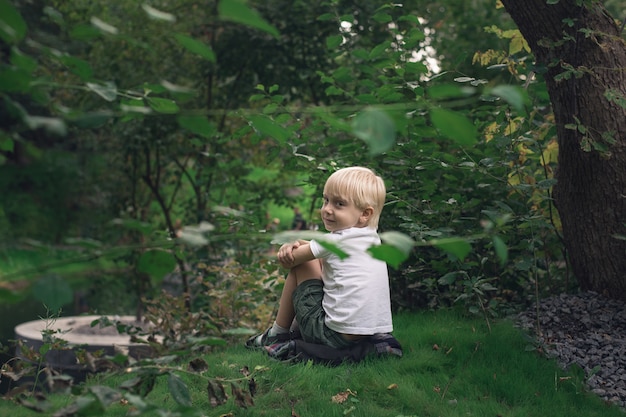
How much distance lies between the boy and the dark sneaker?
0.25m

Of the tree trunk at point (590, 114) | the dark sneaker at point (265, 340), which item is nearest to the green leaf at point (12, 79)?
the dark sneaker at point (265, 340)

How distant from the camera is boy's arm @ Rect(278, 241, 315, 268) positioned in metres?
3.96

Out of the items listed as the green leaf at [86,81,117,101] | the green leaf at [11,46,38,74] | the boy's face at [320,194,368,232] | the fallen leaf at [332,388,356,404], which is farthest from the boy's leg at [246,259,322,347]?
the green leaf at [11,46,38,74]

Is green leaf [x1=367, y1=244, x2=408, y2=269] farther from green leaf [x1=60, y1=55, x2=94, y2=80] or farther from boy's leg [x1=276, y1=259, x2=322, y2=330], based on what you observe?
boy's leg [x1=276, y1=259, x2=322, y2=330]

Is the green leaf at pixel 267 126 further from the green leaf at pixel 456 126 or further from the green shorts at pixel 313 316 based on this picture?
the green shorts at pixel 313 316

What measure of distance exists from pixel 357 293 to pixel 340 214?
1.36ft

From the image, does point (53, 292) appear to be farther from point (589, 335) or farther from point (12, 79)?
point (589, 335)

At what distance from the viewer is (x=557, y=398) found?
3.64 metres

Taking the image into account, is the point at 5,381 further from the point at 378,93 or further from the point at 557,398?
the point at 557,398

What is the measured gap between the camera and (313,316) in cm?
405

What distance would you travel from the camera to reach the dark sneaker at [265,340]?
4.36 metres

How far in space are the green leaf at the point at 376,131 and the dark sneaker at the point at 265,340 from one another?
9.94 ft

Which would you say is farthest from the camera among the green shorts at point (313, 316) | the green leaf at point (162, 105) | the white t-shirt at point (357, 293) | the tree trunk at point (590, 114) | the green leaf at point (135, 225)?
the tree trunk at point (590, 114)

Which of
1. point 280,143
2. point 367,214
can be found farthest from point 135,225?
point 367,214
